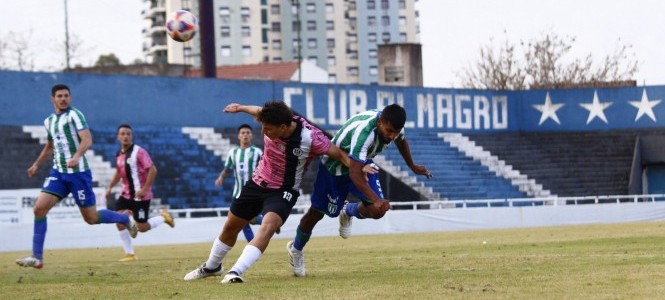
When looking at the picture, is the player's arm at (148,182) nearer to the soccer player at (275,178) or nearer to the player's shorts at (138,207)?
the player's shorts at (138,207)

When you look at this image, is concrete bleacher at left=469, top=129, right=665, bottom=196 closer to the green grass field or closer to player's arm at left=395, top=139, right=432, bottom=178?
the green grass field

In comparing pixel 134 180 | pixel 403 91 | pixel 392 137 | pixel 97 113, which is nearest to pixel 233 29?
→ pixel 403 91

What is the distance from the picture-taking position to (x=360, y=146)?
45.2ft

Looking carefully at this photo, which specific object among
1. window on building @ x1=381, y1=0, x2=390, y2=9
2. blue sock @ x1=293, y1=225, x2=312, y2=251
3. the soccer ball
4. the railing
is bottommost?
the railing

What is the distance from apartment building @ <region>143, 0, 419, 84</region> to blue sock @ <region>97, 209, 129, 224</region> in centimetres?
11388

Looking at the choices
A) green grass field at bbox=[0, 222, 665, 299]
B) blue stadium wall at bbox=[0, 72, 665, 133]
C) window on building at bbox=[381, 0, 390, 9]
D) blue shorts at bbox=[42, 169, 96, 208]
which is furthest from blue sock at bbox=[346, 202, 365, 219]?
window on building at bbox=[381, 0, 390, 9]

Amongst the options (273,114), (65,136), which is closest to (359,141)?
(273,114)

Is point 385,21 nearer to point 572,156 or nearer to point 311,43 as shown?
point 311,43

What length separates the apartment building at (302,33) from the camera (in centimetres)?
14000

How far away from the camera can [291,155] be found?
13242 mm

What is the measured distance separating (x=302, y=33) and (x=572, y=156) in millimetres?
94853

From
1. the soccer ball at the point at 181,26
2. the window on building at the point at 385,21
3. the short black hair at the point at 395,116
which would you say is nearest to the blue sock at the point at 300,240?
the short black hair at the point at 395,116

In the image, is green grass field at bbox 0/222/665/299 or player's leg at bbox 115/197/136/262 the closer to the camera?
green grass field at bbox 0/222/665/299

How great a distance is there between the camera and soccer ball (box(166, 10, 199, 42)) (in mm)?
24891
